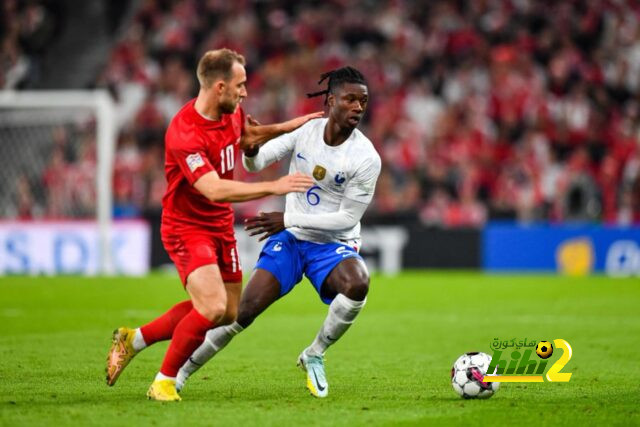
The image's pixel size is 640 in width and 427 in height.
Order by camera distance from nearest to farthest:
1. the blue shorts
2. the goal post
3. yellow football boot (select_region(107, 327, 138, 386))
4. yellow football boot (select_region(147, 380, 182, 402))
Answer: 1. yellow football boot (select_region(147, 380, 182, 402))
2. yellow football boot (select_region(107, 327, 138, 386))
3. the blue shorts
4. the goal post

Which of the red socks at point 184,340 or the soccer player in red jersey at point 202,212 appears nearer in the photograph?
the soccer player in red jersey at point 202,212

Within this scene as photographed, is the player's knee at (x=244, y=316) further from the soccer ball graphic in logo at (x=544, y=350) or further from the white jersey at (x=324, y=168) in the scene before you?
the soccer ball graphic in logo at (x=544, y=350)

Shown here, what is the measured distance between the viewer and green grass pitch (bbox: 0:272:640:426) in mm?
6711

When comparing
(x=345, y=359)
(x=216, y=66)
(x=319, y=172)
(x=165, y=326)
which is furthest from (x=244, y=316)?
(x=345, y=359)

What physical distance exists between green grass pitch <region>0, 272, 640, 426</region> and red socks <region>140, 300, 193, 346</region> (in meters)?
0.40

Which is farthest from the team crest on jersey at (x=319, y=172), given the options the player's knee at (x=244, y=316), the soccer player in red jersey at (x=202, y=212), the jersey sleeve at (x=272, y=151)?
the player's knee at (x=244, y=316)

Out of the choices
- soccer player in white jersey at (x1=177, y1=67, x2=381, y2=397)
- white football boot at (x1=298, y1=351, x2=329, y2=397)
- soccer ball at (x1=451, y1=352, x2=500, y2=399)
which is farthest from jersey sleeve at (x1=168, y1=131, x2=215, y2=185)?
soccer ball at (x1=451, y1=352, x2=500, y2=399)

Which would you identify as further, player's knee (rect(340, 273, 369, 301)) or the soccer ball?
player's knee (rect(340, 273, 369, 301))

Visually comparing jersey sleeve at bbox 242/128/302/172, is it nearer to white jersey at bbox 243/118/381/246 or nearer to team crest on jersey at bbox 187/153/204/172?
white jersey at bbox 243/118/381/246

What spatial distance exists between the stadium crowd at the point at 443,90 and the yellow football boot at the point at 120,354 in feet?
44.2

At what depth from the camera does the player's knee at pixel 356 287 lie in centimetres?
775

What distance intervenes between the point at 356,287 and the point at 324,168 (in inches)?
36.1

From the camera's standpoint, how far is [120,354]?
7500mm

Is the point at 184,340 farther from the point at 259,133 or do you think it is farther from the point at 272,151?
the point at 272,151
